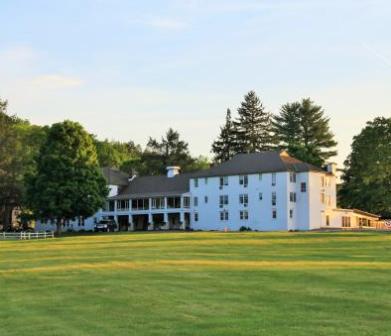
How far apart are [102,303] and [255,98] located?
112 meters

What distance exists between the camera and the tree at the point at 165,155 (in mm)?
121438

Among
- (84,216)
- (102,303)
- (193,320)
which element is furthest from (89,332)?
(84,216)

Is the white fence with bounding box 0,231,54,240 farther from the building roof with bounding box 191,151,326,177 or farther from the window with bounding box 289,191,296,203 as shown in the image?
the window with bounding box 289,191,296,203

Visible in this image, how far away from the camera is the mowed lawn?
41.1ft

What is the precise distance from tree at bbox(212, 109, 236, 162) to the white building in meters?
30.0

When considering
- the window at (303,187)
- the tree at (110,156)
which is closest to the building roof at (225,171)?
the window at (303,187)

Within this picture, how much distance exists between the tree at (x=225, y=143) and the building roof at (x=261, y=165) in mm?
35638

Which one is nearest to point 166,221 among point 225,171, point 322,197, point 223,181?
point 223,181

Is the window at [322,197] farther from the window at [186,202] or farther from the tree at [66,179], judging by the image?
the tree at [66,179]

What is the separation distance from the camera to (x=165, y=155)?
403 feet

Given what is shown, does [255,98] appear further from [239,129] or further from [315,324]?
[315,324]

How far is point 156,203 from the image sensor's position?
91312 mm

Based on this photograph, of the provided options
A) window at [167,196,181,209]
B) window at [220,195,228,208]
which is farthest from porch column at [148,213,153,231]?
window at [220,195,228,208]

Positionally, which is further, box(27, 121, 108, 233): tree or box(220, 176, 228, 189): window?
box(220, 176, 228, 189): window
